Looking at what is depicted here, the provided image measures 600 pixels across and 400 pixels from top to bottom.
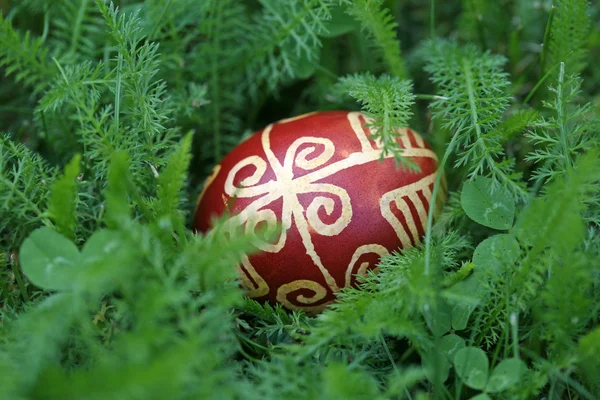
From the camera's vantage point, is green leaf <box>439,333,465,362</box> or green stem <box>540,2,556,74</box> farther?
green stem <box>540,2,556,74</box>

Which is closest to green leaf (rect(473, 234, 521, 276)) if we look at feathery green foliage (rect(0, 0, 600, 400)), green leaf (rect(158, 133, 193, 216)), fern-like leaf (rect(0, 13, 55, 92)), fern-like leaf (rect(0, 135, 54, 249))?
feathery green foliage (rect(0, 0, 600, 400))

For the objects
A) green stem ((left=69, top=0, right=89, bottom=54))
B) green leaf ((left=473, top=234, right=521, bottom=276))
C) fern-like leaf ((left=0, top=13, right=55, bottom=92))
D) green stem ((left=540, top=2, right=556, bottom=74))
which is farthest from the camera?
green stem ((left=69, top=0, right=89, bottom=54))

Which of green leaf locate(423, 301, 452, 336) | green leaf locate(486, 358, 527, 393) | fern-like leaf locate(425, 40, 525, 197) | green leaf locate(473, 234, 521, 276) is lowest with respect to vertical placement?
green leaf locate(486, 358, 527, 393)

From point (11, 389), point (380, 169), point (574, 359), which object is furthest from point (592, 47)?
point (11, 389)

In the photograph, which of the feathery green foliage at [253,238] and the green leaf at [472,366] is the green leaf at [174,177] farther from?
the green leaf at [472,366]

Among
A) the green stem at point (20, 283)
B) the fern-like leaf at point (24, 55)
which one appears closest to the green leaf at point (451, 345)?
the green stem at point (20, 283)

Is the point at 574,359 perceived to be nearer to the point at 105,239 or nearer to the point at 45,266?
the point at 105,239

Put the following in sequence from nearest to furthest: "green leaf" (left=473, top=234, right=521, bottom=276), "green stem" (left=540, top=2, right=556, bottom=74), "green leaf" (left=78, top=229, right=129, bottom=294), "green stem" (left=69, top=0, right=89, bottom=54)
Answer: "green leaf" (left=78, top=229, right=129, bottom=294) → "green leaf" (left=473, top=234, right=521, bottom=276) → "green stem" (left=540, top=2, right=556, bottom=74) → "green stem" (left=69, top=0, right=89, bottom=54)

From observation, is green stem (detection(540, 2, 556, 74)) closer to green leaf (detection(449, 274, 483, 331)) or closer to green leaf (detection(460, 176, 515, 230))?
green leaf (detection(460, 176, 515, 230))

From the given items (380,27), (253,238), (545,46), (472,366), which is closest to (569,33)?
(545,46)
